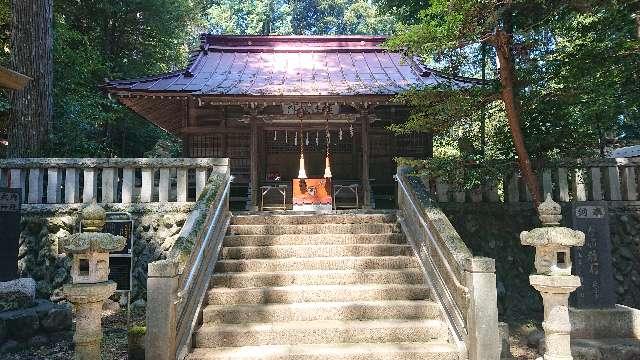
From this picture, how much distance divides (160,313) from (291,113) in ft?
25.0

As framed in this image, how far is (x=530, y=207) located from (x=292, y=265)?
4.68 m

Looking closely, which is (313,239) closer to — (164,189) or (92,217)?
(164,189)

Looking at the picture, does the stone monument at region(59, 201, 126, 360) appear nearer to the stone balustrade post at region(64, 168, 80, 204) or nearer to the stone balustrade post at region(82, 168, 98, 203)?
the stone balustrade post at region(82, 168, 98, 203)

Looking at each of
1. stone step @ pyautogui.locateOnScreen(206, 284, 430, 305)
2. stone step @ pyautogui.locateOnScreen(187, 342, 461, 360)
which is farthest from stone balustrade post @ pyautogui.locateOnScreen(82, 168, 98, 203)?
stone step @ pyautogui.locateOnScreen(187, 342, 461, 360)

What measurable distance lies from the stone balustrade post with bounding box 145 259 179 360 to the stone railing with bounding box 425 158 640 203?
16.2ft

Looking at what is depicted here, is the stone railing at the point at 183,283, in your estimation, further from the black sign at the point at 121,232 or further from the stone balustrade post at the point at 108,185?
the stone balustrade post at the point at 108,185

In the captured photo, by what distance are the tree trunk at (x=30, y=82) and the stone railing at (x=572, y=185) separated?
782 centimetres

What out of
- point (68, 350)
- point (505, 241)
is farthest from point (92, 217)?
point (505, 241)

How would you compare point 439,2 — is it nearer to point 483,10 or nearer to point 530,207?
point 483,10

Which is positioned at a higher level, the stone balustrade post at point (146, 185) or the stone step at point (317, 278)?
the stone balustrade post at point (146, 185)

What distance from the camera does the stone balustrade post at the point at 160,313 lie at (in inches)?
170

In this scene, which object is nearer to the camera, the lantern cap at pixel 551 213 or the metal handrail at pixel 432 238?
the lantern cap at pixel 551 213

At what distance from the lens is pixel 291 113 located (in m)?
11.2

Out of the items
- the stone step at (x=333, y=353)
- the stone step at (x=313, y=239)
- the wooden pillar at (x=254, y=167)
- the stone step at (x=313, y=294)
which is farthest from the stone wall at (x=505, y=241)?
the wooden pillar at (x=254, y=167)
